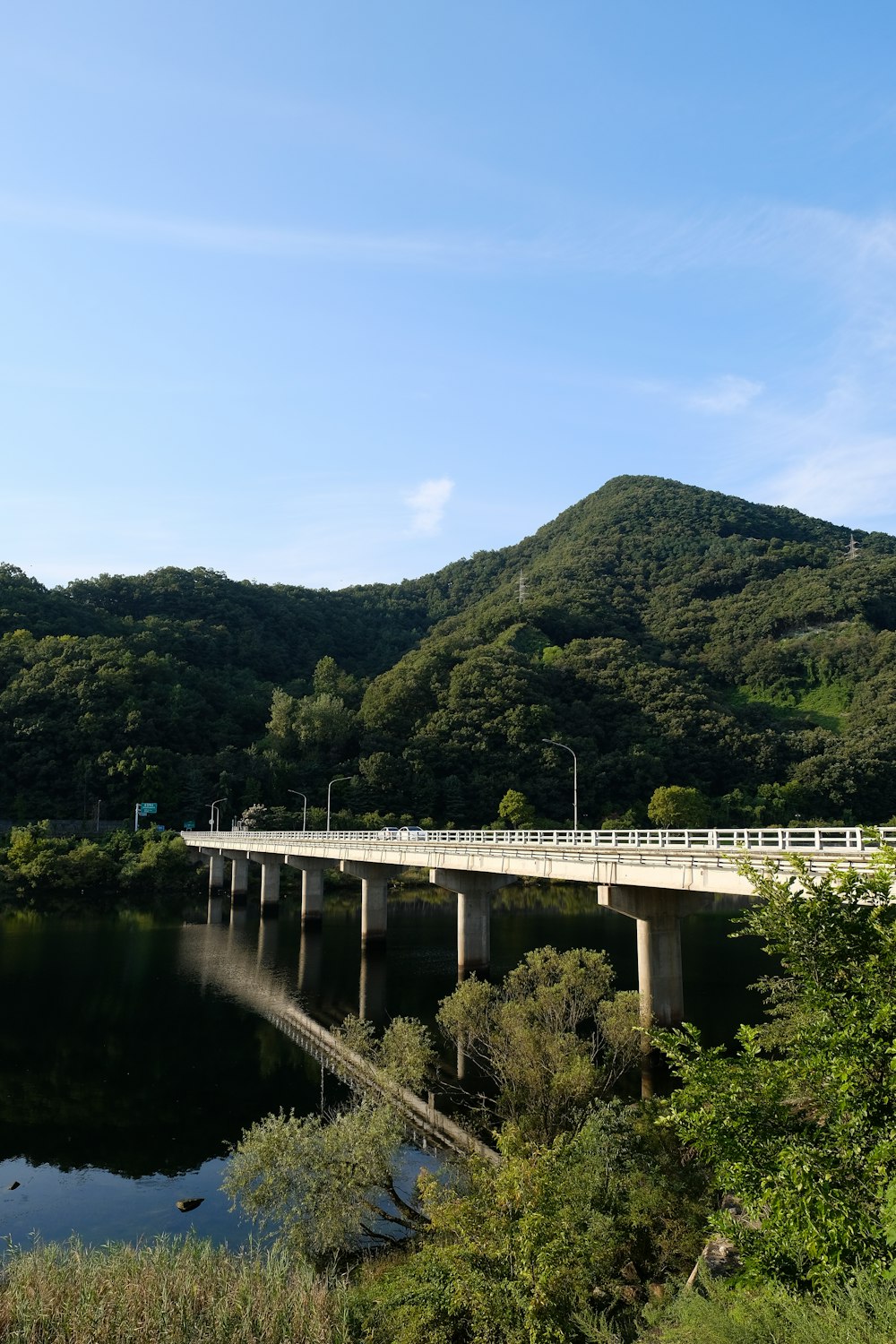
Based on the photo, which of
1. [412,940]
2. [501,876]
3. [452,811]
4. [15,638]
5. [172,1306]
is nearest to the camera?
[172,1306]

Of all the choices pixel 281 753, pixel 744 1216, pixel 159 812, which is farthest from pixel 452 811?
pixel 744 1216

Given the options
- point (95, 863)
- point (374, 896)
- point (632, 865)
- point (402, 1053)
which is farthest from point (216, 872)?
point (402, 1053)

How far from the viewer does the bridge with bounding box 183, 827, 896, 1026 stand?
982 inches

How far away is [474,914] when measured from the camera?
50.3 metres

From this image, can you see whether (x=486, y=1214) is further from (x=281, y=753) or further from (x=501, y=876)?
(x=281, y=753)

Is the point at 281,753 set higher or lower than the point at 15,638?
lower

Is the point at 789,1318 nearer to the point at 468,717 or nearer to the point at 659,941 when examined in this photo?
the point at 659,941

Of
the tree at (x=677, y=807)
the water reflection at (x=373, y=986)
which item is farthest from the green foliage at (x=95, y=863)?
the tree at (x=677, y=807)

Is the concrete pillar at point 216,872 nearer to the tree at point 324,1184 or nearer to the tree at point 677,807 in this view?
the tree at point 677,807

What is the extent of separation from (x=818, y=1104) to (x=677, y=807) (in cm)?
9871

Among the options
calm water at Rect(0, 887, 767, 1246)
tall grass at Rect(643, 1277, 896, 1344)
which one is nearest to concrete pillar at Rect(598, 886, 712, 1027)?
calm water at Rect(0, 887, 767, 1246)

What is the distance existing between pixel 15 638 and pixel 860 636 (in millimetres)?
136090

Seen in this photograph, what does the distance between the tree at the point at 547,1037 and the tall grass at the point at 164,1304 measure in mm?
7581

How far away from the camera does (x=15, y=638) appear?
13112 cm
